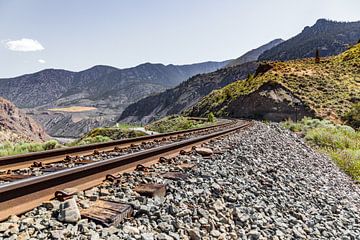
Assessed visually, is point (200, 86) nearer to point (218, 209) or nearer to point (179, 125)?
point (179, 125)

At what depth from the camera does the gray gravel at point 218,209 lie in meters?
3.46

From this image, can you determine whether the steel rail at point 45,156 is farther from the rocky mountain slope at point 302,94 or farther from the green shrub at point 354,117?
the rocky mountain slope at point 302,94

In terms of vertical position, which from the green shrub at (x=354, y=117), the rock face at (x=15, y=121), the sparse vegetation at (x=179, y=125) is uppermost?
the rock face at (x=15, y=121)

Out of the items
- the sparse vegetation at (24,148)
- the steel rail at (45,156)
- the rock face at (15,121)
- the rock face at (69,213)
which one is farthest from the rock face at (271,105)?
the rock face at (69,213)

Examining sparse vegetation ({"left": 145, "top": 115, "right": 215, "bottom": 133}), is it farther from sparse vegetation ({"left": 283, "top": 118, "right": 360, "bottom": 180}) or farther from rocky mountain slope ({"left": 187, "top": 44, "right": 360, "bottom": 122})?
sparse vegetation ({"left": 283, "top": 118, "right": 360, "bottom": 180})

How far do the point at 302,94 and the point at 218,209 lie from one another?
162ft

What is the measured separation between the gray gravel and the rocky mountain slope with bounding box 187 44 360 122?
36741 mm

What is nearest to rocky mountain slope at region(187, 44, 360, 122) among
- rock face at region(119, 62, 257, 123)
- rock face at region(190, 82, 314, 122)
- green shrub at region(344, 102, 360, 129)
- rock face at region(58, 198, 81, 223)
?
rock face at region(190, 82, 314, 122)

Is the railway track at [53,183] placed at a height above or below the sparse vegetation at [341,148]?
above

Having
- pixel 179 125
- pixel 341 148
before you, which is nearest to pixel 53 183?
pixel 341 148

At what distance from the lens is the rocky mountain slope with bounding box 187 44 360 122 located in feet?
150

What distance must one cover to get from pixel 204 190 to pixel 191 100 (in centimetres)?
17230

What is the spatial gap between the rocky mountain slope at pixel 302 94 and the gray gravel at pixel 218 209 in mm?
36741

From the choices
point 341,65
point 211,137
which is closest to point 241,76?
point 341,65
